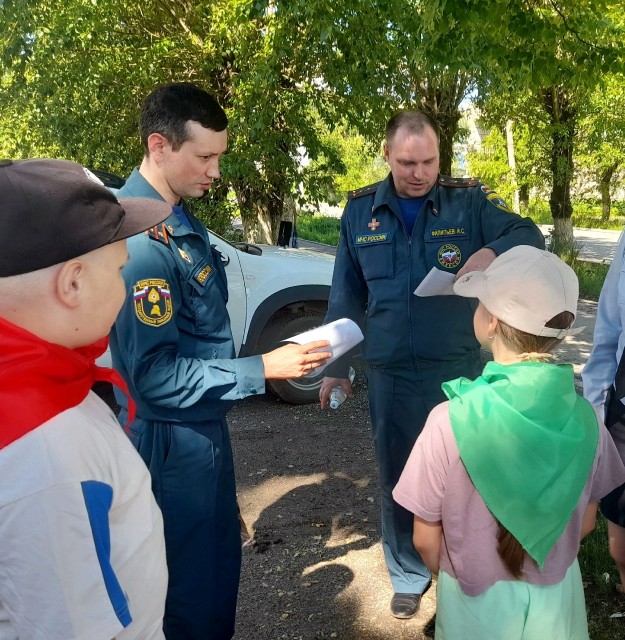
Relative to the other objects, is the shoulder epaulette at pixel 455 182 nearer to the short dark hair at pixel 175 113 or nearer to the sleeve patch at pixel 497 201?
the sleeve patch at pixel 497 201

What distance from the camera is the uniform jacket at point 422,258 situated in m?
2.85

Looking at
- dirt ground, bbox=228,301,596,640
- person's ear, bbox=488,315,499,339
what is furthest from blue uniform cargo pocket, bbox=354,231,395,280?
dirt ground, bbox=228,301,596,640

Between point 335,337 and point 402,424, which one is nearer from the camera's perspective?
point 335,337

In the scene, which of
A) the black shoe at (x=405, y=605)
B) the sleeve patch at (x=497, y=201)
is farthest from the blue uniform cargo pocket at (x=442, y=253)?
the black shoe at (x=405, y=605)

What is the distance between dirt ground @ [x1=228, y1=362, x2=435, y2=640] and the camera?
3.05 meters

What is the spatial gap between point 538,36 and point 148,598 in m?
5.15

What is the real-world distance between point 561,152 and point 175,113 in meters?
14.5

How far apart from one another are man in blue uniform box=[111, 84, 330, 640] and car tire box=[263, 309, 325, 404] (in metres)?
3.68

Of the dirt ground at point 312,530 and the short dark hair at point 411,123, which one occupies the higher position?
the short dark hair at point 411,123

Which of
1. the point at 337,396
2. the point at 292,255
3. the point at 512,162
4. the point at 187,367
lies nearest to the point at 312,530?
the point at 337,396

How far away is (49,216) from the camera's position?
3.92 feet

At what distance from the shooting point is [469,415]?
1669 mm

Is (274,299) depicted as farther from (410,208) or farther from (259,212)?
(259,212)

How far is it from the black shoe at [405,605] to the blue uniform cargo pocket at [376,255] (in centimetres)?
151
